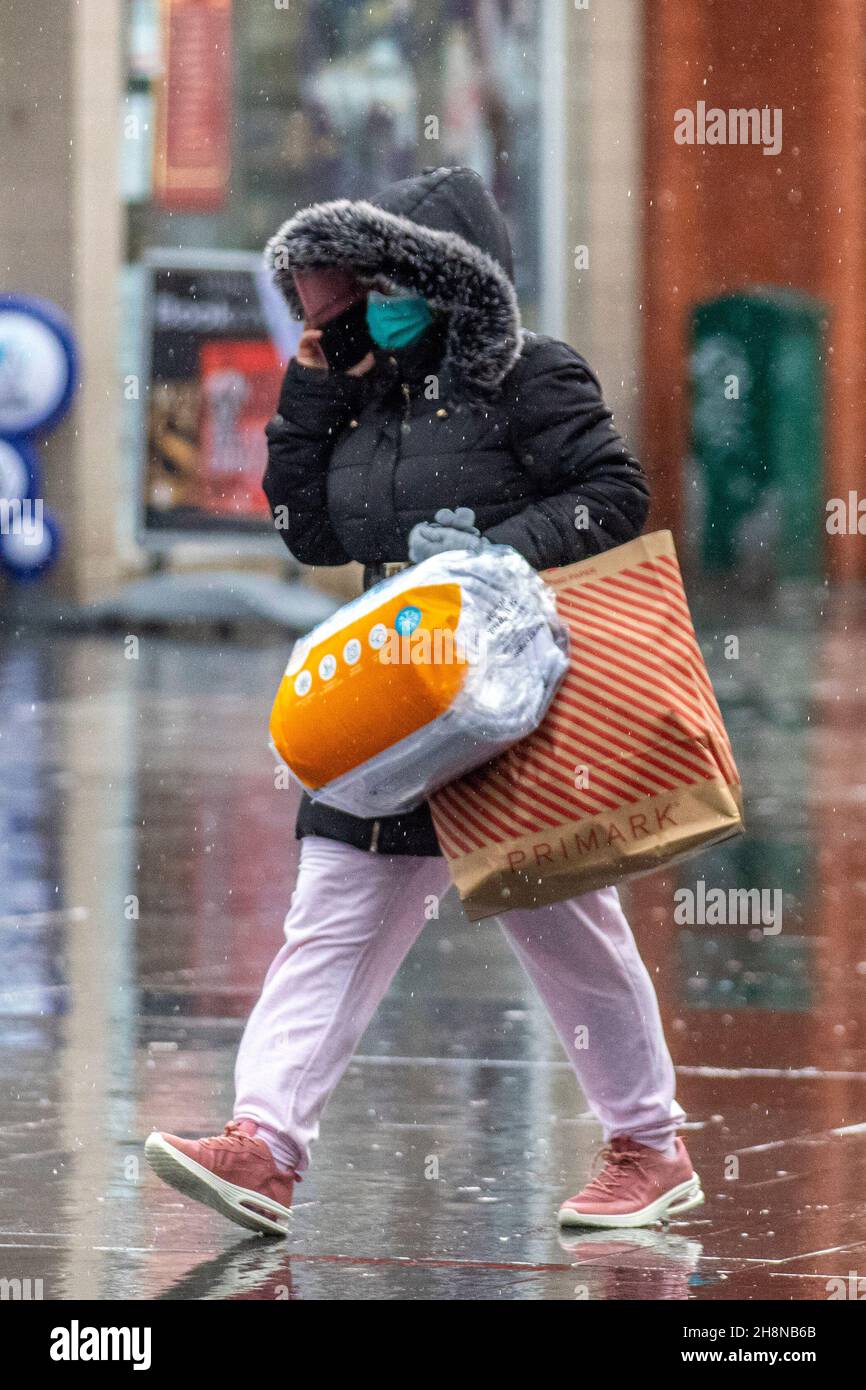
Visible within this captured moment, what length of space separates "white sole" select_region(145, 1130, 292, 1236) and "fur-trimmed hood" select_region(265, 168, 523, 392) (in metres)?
1.46

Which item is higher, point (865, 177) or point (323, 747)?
point (865, 177)

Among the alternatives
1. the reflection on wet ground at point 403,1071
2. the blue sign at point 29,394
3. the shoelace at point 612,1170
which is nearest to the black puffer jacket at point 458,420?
the shoelace at point 612,1170

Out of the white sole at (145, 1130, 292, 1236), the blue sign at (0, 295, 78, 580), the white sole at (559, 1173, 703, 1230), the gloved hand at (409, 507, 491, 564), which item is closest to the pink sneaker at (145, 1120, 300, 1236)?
the white sole at (145, 1130, 292, 1236)

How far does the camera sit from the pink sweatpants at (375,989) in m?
4.75

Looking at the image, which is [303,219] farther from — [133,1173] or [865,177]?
[865,177]

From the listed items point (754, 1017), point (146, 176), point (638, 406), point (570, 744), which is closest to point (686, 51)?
point (638, 406)

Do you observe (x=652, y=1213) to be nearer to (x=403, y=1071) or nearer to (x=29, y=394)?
(x=403, y=1071)

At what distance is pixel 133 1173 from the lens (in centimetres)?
520

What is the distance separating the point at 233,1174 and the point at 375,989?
45cm

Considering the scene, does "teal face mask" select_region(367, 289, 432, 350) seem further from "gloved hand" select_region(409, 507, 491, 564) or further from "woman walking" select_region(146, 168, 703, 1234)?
"gloved hand" select_region(409, 507, 491, 564)

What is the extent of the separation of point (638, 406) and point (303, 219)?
26.7m

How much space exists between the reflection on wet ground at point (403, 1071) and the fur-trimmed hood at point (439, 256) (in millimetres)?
1572

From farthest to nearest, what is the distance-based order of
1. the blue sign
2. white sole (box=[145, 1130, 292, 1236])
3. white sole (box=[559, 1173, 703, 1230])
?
the blue sign → white sole (box=[559, 1173, 703, 1230]) → white sole (box=[145, 1130, 292, 1236])

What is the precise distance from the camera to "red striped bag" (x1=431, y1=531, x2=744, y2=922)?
458cm
